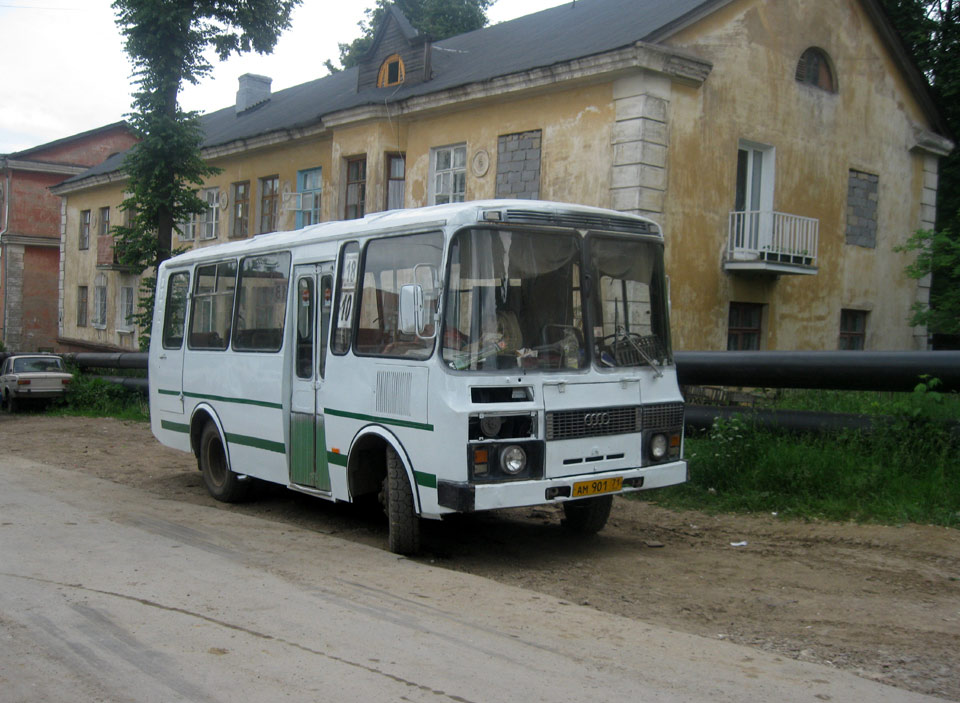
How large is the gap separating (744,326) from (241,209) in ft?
52.5

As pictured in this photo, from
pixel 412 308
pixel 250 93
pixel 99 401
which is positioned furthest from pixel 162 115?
pixel 412 308

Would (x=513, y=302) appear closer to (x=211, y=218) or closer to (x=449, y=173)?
(x=449, y=173)

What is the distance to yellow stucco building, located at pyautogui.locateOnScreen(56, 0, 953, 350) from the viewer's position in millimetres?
17500

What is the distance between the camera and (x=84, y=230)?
3931cm

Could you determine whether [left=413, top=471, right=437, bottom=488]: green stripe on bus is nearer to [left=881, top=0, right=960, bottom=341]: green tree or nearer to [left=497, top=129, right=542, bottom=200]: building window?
[left=497, top=129, right=542, bottom=200]: building window

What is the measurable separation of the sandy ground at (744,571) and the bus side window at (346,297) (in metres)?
1.73

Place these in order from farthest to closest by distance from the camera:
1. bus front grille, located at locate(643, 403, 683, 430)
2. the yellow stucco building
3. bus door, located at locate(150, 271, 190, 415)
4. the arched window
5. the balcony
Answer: the arched window < the balcony < the yellow stucco building < bus door, located at locate(150, 271, 190, 415) < bus front grille, located at locate(643, 403, 683, 430)

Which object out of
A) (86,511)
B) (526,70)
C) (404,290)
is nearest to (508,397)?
(404,290)

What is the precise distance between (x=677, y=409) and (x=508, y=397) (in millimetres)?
1694

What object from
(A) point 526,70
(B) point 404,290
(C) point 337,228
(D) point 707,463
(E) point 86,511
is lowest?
(E) point 86,511

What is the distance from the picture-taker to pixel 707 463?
984 centimetres

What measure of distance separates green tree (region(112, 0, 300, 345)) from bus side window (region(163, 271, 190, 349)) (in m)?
13.6

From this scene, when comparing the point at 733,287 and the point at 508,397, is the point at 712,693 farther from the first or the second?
the point at 733,287

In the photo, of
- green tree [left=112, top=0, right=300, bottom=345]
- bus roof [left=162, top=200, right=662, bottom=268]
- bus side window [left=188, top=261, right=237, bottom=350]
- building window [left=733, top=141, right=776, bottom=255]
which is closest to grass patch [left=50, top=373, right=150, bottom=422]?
green tree [left=112, top=0, right=300, bottom=345]
